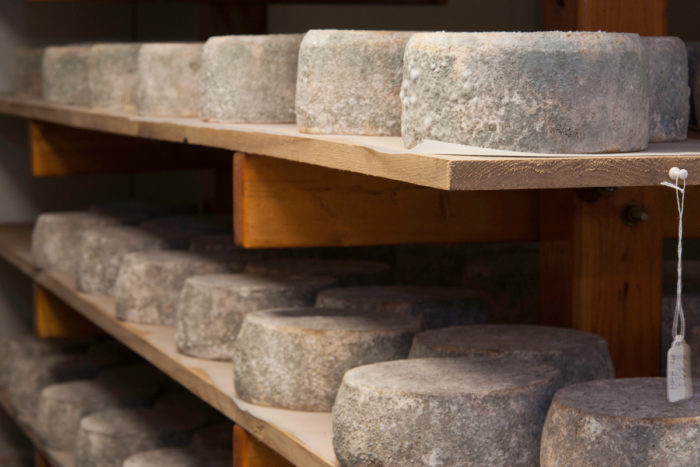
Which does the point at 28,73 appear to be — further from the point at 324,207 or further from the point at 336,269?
the point at 324,207

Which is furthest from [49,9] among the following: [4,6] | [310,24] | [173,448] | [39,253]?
[173,448]

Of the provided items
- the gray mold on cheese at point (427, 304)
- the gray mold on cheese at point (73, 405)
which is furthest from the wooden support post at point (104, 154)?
the gray mold on cheese at point (427, 304)

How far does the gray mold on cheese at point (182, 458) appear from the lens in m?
2.69

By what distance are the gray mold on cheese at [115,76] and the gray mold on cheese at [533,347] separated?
1301mm

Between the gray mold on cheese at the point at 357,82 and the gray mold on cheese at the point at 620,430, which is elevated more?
the gray mold on cheese at the point at 357,82

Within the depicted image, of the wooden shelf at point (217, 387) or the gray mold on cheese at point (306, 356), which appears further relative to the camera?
the gray mold on cheese at point (306, 356)

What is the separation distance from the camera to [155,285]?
2.69 meters

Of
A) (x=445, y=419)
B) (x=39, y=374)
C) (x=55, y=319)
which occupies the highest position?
(x=445, y=419)

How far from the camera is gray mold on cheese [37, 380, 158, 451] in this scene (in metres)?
3.35

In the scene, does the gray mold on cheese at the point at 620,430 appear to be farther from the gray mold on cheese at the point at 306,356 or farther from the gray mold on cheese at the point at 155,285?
the gray mold on cheese at the point at 155,285

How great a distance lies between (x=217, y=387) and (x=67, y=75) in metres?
1.58

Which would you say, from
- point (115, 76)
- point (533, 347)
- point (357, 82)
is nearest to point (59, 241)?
point (115, 76)

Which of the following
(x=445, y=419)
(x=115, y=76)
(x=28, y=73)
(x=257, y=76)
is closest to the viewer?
(x=445, y=419)

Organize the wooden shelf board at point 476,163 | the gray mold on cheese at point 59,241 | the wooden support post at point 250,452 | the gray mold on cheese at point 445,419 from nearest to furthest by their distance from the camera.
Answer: the wooden shelf board at point 476,163
the gray mold on cheese at point 445,419
the wooden support post at point 250,452
the gray mold on cheese at point 59,241
